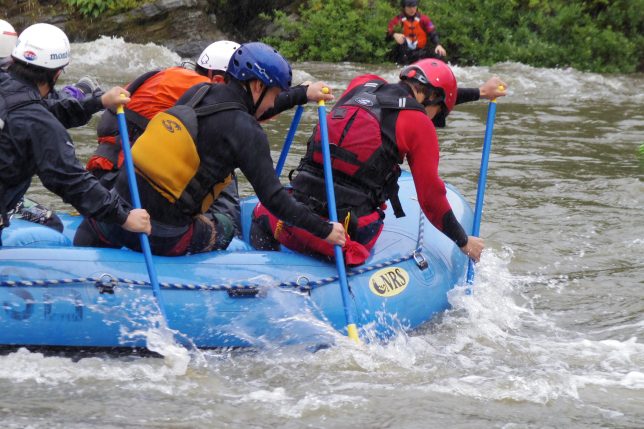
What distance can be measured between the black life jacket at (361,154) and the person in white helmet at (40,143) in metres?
1.15

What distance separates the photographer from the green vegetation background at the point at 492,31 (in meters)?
16.6

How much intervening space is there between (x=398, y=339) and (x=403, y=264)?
0.47m

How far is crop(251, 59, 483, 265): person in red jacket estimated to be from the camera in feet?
17.4

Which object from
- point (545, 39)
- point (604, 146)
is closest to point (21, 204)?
point (604, 146)

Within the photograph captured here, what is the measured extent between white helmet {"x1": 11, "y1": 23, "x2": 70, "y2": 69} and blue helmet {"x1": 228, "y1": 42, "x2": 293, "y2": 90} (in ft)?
2.75

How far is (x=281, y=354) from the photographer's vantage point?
17.1 ft

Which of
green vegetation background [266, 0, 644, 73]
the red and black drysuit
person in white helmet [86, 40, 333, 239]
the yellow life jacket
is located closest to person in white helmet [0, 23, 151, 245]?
the yellow life jacket

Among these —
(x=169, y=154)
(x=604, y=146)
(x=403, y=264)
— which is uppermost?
(x=169, y=154)

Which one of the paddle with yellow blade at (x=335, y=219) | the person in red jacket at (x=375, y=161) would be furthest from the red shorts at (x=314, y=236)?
the paddle with yellow blade at (x=335, y=219)

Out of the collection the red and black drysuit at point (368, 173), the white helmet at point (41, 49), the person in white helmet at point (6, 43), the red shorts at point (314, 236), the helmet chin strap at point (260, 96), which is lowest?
the red shorts at point (314, 236)

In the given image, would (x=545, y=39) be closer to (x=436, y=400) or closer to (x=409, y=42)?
(x=409, y=42)

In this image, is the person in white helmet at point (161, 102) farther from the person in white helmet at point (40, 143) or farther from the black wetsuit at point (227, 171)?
the person in white helmet at point (40, 143)

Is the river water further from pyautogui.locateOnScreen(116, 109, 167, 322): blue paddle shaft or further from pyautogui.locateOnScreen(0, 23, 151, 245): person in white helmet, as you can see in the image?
pyautogui.locateOnScreen(0, 23, 151, 245): person in white helmet

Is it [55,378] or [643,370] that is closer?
[55,378]
